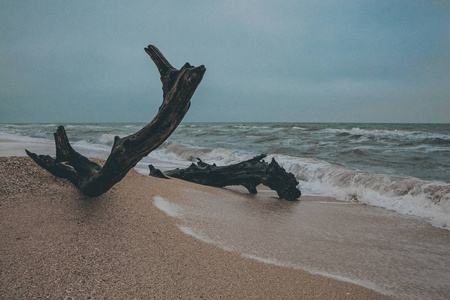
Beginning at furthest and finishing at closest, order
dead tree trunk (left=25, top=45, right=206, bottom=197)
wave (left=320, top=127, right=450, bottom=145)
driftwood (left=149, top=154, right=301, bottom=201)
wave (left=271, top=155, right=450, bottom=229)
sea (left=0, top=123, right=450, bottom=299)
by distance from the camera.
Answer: wave (left=320, top=127, right=450, bottom=145)
driftwood (left=149, top=154, right=301, bottom=201)
wave (left=271, top=155, right=450, bottom=229)
sea (left=0, top=123, right=450, bottom=299)
dead tree trunk (left=25, top=45, right=206, bottom=197)

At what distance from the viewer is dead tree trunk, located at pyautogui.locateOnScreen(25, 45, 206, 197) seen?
2475mm

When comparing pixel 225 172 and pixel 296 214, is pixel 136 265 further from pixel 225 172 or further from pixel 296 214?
pixel 225 172

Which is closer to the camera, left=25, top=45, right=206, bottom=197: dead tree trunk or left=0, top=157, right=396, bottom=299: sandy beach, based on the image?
left=0, top=157, right=396, bottom=299: sandy beach

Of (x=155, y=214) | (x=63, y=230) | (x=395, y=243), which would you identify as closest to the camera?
(x=63, y=230)

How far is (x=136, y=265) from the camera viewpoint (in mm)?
2207

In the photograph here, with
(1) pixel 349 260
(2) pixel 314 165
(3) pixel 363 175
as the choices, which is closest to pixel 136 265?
(1) pixel 349 260

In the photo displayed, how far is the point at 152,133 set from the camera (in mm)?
2680

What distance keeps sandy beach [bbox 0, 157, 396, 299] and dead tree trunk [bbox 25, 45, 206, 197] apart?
277 mm

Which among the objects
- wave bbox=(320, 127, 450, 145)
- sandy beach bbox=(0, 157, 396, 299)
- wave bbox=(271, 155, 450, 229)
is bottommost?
wave bbox=(271, 155, 450, 229)

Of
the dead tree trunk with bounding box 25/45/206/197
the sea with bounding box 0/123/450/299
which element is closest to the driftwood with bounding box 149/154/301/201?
the sea with bounding box 0/123/450/299

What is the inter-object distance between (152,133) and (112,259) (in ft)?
3.65

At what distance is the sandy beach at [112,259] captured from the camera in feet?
6.27

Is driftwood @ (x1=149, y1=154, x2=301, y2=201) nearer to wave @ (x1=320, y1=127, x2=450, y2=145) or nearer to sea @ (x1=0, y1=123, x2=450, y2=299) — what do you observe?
sea @ (x1=0, y1=123, x2=450, y2=299)

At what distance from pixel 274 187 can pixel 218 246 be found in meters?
3.99
